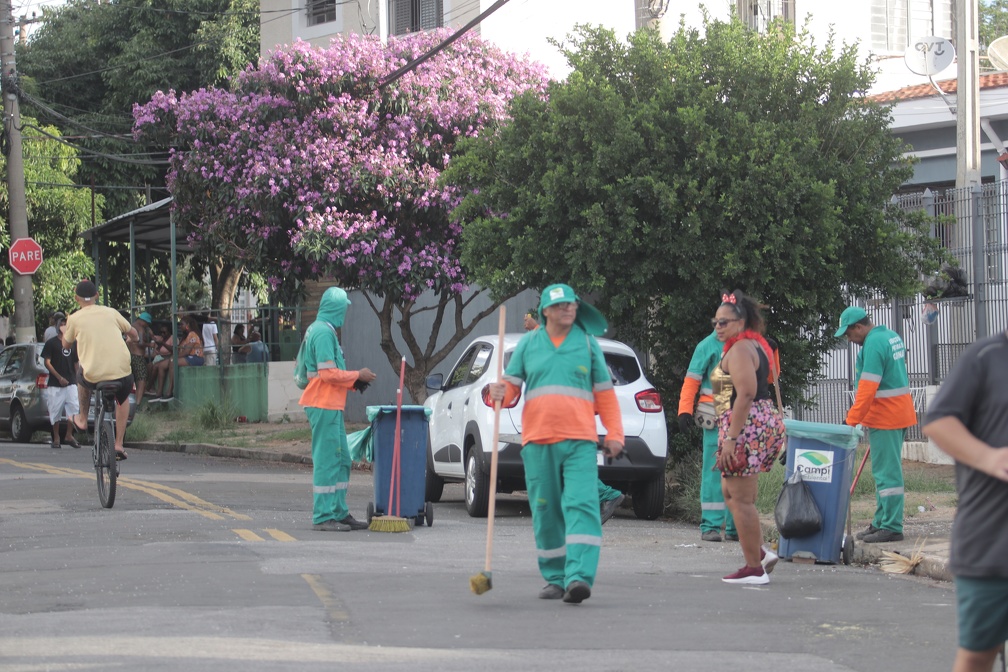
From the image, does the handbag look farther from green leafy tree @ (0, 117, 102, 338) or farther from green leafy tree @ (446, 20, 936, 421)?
green leafy tree @ (0, 117, 102, 338)

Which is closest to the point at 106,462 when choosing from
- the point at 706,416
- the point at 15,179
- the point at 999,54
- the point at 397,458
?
the point at 397,458

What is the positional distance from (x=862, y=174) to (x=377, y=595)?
916cm

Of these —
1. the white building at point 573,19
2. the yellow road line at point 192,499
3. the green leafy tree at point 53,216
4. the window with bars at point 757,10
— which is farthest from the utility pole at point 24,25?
the yellow road line at point 192,499

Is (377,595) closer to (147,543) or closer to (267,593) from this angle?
(267,593)

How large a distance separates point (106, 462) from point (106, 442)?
0.59ft

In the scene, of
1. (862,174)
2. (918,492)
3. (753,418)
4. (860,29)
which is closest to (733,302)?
(753,418)

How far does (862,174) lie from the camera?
15.8 meters

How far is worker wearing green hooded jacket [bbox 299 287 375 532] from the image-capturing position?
11656 millimetres

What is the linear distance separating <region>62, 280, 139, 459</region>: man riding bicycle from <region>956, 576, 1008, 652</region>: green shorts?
10.2m

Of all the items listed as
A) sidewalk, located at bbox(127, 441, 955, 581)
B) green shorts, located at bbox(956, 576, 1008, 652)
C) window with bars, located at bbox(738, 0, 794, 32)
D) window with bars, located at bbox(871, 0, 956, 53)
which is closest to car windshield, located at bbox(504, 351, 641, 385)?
sidewalk, located at bbox(127, 441, 955, 581)

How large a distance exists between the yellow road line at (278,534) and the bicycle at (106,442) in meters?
2.10

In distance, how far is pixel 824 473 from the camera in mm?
10422

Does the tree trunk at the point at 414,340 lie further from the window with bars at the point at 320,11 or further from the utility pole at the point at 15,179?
the window with bars at the point at 320,11

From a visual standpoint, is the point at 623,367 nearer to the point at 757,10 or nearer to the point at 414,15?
the point at 414,15
